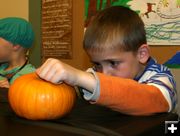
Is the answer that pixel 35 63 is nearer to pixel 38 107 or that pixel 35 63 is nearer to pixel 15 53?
pixel 15 53

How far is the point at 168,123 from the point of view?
1.86ft

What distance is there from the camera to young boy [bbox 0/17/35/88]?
49.6 inches

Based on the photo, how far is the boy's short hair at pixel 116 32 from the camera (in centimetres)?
74

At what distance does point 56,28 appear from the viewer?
1445mm

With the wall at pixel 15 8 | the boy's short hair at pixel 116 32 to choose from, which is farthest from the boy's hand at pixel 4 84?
the wall at pixel 15 8

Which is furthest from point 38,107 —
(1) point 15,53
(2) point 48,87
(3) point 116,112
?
(1) point 15,53

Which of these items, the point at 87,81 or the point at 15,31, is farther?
the point at 15,31

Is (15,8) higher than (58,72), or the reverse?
(15,8)

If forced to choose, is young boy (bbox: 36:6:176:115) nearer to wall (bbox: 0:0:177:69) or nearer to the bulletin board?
wall (bbox: 0:0:177:69)

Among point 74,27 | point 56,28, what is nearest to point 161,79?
point 74,27

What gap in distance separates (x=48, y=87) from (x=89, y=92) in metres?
0.09

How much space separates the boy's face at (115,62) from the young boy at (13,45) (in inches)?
22.1

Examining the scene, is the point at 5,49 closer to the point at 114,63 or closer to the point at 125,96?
the point at 114,63

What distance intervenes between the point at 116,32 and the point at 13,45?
2.23ft
